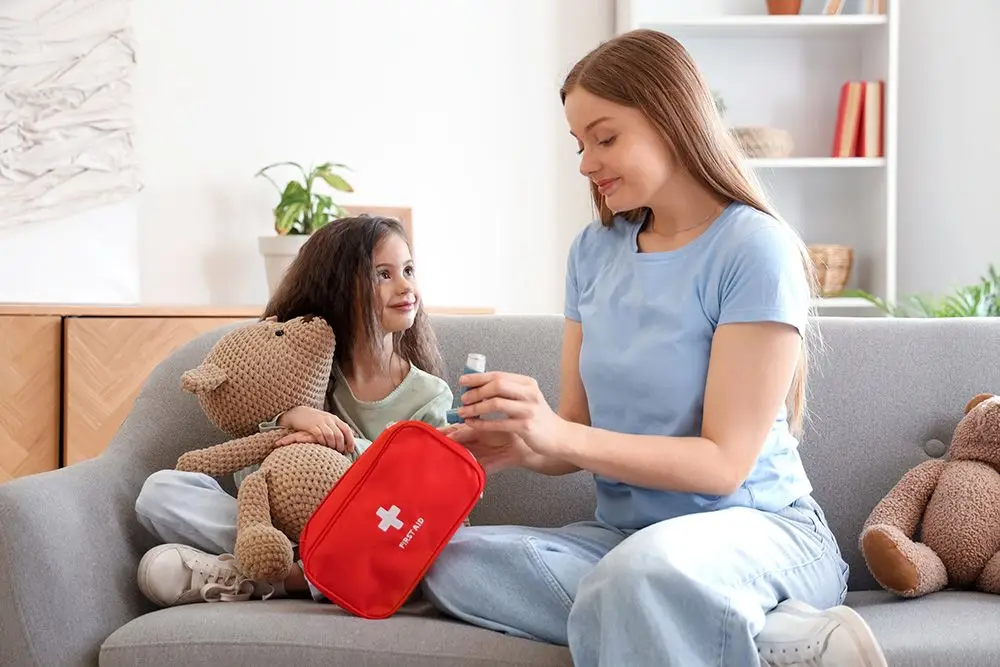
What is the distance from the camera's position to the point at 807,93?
12.6 feet

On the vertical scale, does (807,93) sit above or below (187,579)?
above

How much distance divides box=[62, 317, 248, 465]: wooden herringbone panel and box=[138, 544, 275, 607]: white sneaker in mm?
1387

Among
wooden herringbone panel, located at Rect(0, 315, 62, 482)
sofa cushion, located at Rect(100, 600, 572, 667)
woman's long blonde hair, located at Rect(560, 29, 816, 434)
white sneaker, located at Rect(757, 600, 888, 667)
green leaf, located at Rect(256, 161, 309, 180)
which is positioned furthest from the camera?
green leaf, located at Rect(256, 161, 309, 180)

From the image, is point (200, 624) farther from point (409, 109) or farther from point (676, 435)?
point (409, 109)

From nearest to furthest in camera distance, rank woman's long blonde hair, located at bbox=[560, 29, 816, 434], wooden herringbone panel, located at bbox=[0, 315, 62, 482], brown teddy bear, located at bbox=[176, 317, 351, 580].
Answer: woman's long blonde hair, located at bbox=[560, 29, 816, 434], brown teddy bear, located at bbox=[176, 317, 351, 580], wooden herringbone panel, located at bbox=[0, 315, 62, 482]

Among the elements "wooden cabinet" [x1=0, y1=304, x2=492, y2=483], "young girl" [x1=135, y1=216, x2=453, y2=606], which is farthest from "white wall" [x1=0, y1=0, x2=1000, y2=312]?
"young girl" [x1=135, y1=216, x2=453, y2=606]

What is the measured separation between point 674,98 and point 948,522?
730 mm

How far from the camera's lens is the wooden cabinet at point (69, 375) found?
2.96 metres

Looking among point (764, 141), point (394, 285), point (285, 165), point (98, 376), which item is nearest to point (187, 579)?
point (394, 285)

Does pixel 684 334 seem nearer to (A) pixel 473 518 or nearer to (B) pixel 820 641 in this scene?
(B) pixel 820 641

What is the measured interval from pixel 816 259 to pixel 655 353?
2108mm

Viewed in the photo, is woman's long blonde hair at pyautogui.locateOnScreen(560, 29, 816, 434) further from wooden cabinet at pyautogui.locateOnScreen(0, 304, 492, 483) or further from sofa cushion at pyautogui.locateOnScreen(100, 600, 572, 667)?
wooden cabinet at pyautogui.locateOnScreen(0, 304, 492, 483)

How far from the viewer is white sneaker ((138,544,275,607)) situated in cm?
164

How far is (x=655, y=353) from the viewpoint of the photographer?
5.12ft
